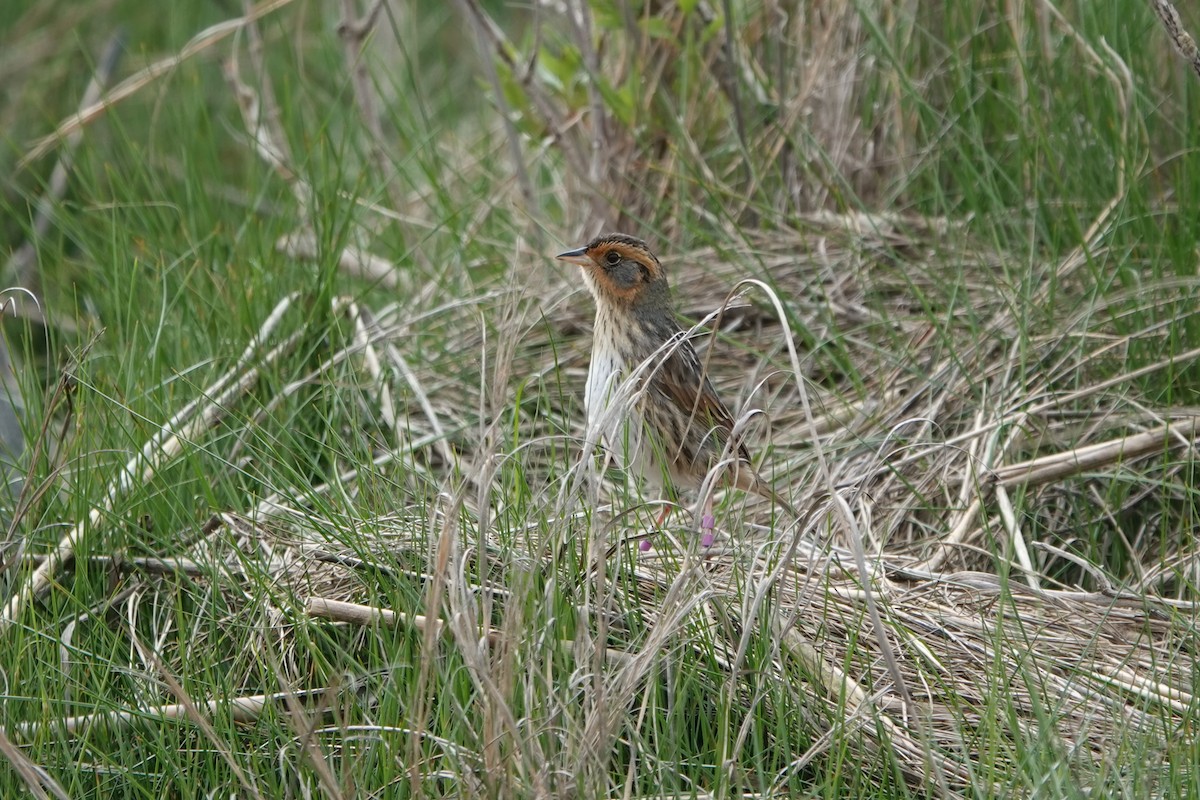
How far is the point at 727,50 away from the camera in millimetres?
5449

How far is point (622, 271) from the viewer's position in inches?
180

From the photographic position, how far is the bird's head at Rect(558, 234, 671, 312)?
454 cm

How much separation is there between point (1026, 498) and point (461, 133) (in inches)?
162

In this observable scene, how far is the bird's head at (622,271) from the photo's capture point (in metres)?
4.54

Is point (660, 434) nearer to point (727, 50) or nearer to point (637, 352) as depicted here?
point (637, 352)

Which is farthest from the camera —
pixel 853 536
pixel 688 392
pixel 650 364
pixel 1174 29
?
pixel 688 392

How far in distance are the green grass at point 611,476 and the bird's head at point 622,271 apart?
34 cm

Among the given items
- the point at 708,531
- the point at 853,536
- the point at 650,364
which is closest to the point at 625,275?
the point at 650,364

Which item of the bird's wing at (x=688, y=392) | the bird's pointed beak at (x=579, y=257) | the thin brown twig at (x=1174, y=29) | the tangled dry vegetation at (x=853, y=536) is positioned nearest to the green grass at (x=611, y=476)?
the tangled dry vegetation at (x=853, y=536)

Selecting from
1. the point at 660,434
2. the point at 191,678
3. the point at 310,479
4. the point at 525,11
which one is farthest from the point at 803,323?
the point at 525,11

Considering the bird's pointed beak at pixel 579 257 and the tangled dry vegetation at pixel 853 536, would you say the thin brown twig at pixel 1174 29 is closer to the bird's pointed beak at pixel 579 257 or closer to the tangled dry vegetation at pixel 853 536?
the tangled dry vegetation at pixel 853 536

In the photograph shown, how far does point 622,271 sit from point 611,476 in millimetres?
654

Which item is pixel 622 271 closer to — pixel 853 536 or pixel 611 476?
pixel 611 476

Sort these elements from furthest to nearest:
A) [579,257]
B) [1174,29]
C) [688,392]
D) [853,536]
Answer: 1. [579,257]
2. [688,392]
3. [1174,29]
4. [853,536]
